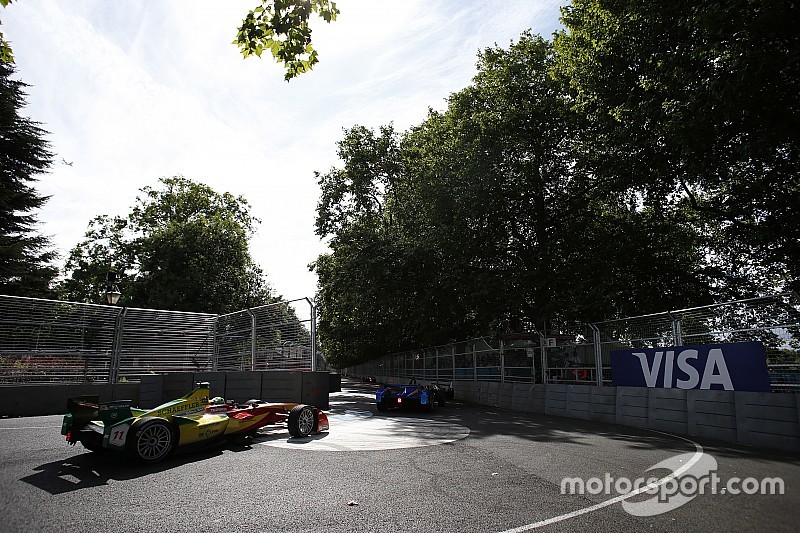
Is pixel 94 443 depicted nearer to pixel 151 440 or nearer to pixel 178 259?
pixel 151 440

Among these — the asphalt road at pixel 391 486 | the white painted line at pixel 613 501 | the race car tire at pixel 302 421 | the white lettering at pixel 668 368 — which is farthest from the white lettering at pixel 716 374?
the race car tire at pixel 302 421

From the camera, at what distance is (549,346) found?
15578mm

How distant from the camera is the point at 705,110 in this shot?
40.1ft

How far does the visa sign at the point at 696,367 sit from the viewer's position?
9.14 m

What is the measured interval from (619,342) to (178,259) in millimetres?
29387

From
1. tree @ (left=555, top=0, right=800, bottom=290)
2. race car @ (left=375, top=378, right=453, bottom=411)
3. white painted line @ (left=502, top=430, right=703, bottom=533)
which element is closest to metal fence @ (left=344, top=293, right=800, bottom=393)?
tree @ (left=555, top=0, right=800, bottom=290)

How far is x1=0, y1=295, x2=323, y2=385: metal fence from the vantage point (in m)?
13.8

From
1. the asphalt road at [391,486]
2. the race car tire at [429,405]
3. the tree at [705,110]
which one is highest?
the tree at [705,110]

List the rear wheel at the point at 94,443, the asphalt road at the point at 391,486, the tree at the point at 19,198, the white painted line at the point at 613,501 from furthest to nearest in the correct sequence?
the tree at the point at 19,198 < the rear wheel at the point at 94,443 < the asphalt road at the point at 391,486 < the white painted line at the point at 613,501

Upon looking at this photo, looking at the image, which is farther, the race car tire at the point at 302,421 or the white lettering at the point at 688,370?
the white lettering at the point at 688,370

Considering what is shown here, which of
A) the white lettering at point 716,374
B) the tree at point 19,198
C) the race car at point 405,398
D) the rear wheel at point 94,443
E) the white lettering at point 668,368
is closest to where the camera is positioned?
the rear wheel at point 94,443

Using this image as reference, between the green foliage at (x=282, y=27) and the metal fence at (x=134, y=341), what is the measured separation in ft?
23.7

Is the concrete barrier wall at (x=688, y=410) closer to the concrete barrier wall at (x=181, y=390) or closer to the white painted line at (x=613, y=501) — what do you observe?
the white painted line at (x=613, y=501)

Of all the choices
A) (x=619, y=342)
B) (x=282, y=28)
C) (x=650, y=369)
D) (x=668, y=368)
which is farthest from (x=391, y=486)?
(x=619, y=342)
